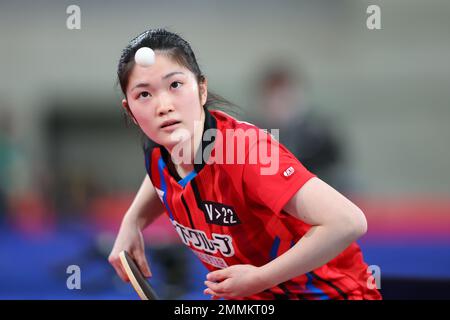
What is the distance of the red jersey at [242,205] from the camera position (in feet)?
4.79

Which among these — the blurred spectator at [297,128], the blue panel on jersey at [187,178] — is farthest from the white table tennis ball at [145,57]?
the blurred spectator at [297,128]

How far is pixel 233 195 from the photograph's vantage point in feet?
5.11

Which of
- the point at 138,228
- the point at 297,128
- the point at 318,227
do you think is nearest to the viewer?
the point at 318,227

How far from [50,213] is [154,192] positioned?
161 inches

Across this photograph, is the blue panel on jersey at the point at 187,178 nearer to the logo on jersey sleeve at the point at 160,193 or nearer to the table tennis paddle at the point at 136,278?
the logo on jersey sleeve at the point at 160,193

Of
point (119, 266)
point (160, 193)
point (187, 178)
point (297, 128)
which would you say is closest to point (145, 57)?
point (187, 178)

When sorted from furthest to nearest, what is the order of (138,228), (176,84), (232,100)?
(232,100)
(138,228)
(176,84)

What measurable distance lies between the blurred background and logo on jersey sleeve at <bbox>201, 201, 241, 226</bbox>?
8.16ft

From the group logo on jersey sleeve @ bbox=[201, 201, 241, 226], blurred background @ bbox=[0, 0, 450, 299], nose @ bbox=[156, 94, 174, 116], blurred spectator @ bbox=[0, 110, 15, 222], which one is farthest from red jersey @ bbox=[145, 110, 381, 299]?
blurred spectator @ bbox=[0, 110, 15, 222]

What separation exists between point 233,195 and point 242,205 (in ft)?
0.12

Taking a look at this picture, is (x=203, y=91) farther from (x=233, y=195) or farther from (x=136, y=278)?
(x=136, y=278)

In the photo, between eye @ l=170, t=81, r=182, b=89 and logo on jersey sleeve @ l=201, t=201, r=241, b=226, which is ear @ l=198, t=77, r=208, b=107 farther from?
logo on jersey sleeve @ l=201, t=201, r=241, b=226

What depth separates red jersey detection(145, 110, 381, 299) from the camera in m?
1.46
